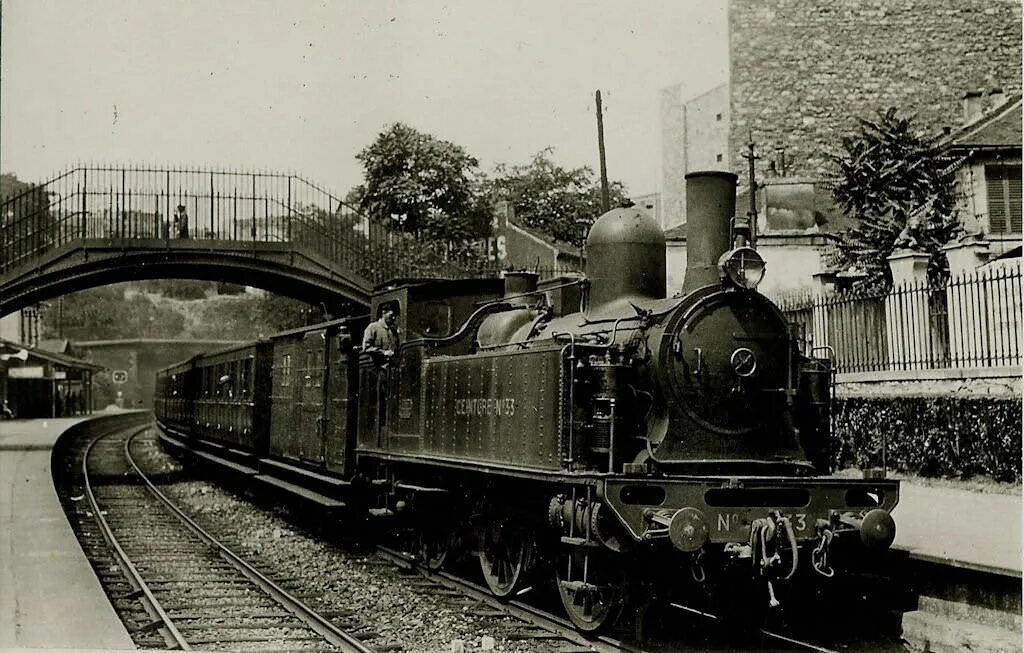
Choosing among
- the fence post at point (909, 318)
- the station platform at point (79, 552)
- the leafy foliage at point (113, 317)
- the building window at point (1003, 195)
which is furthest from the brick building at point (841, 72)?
the leafy foliage at point (113, 317)

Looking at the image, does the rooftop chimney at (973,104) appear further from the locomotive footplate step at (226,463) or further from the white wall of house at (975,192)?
A: the locomotive footplate step at (226,463)

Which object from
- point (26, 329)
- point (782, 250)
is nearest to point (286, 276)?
point (782, 250)

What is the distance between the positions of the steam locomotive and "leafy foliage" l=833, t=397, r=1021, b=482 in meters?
3.21

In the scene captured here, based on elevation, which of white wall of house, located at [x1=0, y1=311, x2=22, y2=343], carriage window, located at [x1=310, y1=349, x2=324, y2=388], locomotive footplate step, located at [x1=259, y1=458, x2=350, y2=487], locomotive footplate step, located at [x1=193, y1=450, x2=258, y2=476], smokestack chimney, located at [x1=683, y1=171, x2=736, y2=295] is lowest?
locomotive footplate step, located at [x1=193, y1=450, x2=258, y2=476]

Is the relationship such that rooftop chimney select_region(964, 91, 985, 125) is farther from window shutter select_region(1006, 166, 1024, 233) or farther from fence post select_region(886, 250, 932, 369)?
fence post select_region(886, 250, 932, 369)

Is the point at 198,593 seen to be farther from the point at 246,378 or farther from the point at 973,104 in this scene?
the point at 973,104

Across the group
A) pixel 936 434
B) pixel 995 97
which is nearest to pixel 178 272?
pixel 936 434

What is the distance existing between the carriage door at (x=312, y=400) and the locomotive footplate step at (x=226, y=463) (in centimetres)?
254

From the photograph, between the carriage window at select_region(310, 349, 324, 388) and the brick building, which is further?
the brick building

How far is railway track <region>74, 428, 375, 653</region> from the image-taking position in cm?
739

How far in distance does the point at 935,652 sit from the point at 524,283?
4.58m

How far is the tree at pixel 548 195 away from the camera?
69.5 ft

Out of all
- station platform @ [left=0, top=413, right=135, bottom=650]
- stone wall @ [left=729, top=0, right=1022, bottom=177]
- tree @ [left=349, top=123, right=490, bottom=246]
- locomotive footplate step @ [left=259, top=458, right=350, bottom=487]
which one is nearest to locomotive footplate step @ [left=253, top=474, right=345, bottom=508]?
locomotive footplate step @ [left=259, top=458, right=350, bottom=487]

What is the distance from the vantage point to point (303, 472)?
42.4ft
